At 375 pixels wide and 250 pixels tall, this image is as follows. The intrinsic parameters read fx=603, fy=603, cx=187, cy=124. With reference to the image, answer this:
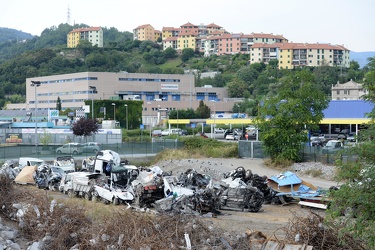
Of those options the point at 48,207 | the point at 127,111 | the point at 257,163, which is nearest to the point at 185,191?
the point at 48,207

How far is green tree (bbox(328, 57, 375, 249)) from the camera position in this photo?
14.5 m

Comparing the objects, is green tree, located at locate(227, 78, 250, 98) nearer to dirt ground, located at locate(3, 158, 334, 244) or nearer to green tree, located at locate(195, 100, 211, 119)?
green tree, located at locate(195, 100, 211, 119)

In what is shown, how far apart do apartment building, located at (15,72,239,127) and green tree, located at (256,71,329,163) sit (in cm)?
6264

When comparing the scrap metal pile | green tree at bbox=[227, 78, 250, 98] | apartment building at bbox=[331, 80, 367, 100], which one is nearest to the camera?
the scrap metal pile

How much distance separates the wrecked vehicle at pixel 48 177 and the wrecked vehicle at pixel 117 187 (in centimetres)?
470

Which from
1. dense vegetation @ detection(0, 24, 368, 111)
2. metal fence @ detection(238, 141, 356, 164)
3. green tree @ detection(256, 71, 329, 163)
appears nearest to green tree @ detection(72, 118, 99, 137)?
metal fence @ detection(238, 141, 356, 164)

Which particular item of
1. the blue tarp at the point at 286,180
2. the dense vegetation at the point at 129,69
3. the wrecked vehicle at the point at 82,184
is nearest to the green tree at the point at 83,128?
the wrecked vehicle at the point at 82,184

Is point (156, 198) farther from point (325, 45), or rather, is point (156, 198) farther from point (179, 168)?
point (325, 45)

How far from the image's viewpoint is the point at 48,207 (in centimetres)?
2202

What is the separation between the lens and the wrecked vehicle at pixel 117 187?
28609mm

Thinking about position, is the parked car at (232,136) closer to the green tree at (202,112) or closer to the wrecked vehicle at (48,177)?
the green tree at (202,112)

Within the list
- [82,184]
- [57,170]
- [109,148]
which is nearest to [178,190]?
[82,184]

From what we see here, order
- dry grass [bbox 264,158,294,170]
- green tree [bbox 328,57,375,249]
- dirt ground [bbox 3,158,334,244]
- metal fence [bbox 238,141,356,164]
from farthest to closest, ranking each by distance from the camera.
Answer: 1. dry grass [bbox 264,158,294,170]
2. metal fence [bbox 238,141,356,164]
3. dirt ground [bbox 3,158,334,244]
4. green tree [bbox 328,57,375,249]

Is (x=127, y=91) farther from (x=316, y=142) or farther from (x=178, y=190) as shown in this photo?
(x=178, y=190)
